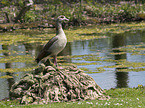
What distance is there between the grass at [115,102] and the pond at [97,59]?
104cm

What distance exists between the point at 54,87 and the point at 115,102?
85.0 inches

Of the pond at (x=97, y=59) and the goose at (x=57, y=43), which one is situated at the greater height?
the goose at (x=57, y=43)

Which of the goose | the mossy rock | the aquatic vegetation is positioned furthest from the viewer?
the aquatic vegetation

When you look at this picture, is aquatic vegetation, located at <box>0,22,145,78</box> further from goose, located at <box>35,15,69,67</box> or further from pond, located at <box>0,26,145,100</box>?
goose, located at <box>35,15,69,67</box>

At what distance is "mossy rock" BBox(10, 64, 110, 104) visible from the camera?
1061cm

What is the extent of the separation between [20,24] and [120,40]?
45.5 ft

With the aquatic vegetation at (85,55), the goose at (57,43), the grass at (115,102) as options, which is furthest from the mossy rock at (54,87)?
the aquatic vegetation at (85,55)

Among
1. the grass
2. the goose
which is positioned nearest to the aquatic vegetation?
the grass

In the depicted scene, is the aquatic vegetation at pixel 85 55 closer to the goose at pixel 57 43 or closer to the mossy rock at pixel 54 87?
the mossy rock at pixel 54 87

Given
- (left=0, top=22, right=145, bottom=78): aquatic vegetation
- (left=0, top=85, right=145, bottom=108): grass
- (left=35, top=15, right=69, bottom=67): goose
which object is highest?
(left=35, top=15, right=69, bottom=67): goose

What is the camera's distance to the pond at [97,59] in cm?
1381

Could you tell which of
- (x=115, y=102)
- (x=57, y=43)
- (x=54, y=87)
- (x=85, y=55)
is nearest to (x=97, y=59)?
(x=85, y=55)

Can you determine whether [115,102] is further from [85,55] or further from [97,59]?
[85,55]

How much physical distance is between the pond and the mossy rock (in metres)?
1.34
